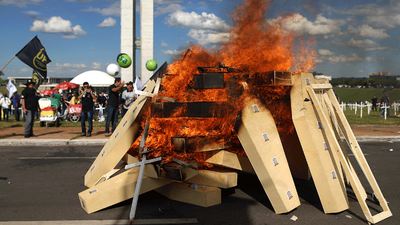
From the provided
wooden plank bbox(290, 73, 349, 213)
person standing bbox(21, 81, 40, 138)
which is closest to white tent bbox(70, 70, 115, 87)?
person standing bbox(21, 81, 40, 138)

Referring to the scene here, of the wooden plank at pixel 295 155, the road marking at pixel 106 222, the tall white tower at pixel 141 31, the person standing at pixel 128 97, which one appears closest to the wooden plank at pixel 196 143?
the road marking at pixel 106 222

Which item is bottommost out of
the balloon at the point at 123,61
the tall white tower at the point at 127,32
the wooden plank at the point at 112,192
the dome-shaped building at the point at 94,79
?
the wooden plank at the point at 112,192

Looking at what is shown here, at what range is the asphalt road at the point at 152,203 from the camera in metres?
4.07

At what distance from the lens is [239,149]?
5.11 m

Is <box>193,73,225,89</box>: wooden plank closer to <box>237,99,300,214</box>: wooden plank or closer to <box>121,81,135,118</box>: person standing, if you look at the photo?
<box>237,99,300,214</box>: wooden plank

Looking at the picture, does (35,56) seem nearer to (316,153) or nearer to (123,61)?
(123,61)

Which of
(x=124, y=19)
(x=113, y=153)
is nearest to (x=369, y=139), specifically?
(x=113, y=153)

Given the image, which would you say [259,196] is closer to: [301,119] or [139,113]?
[301,119]

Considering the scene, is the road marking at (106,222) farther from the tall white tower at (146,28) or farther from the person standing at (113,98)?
the tall white tower at (146,28)

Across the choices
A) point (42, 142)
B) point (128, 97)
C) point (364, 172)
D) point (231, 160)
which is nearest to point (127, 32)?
point (128, 97)

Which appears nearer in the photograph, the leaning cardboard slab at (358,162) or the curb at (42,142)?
the leaning cardboard slab at (358,162)

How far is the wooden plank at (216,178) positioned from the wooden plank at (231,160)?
0.14 meters

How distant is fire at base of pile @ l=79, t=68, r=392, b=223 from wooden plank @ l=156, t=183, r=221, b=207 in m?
0.01

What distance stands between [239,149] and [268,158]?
0.93 m
